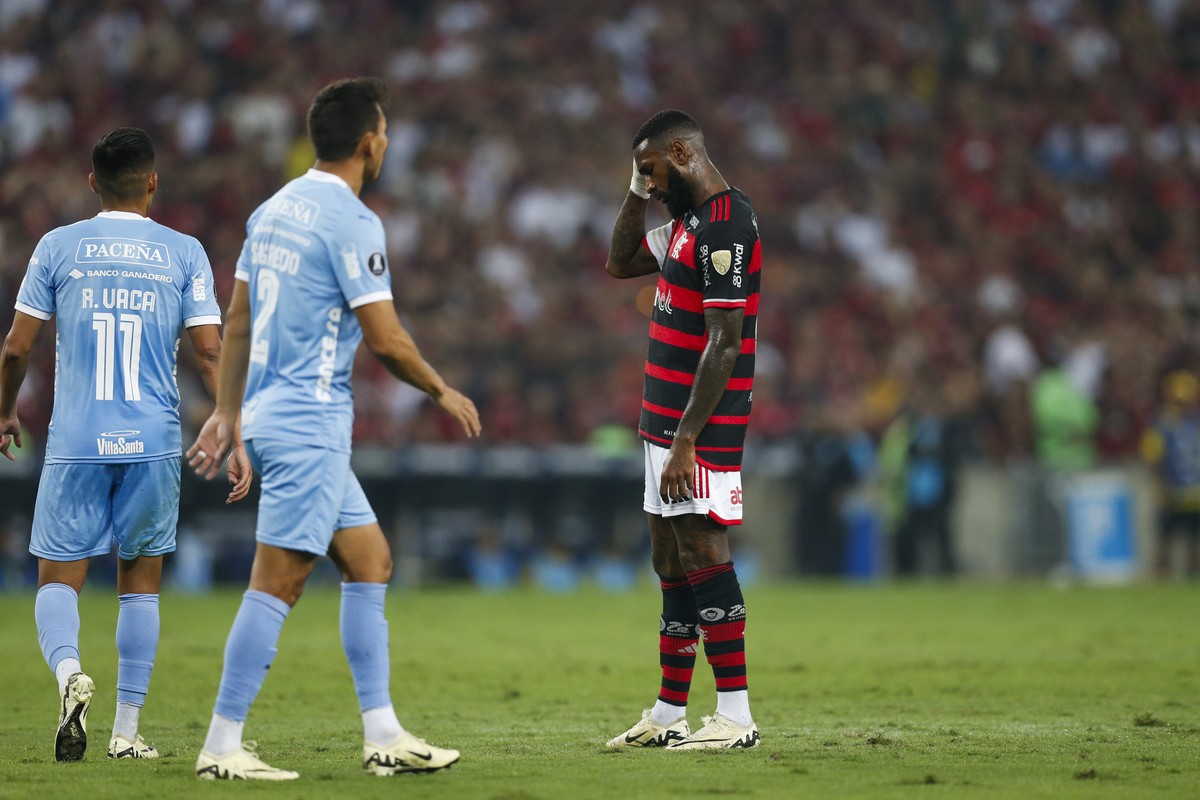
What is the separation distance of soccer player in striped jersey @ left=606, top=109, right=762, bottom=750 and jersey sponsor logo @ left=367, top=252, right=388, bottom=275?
1.44 metres

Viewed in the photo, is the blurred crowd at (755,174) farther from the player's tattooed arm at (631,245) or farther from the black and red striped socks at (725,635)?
the black and red striped socks at (725,635)

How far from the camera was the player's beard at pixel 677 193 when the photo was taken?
6.62 metres

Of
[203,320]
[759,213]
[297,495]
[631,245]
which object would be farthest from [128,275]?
[759,213]

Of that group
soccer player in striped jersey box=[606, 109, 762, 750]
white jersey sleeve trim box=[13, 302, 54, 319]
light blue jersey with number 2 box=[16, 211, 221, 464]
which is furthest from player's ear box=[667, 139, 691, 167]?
white jersey sleeve trim box=[13, 302, 54, 319]

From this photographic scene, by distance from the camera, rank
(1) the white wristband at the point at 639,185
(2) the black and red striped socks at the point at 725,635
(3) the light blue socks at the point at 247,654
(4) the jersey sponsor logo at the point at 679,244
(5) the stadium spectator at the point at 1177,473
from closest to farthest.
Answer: (3) the light blue socks at the point at 247,654 < (2) the black and red striped socks at the point at 725,635 < (4) the jersey sponsor logo at the point at 679,244 < (1) the white wristband at the point at 639,185 < (5) the stadium spectator at the point at 1177,473

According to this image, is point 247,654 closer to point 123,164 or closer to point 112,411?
point 112,411

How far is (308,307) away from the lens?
18.2ft

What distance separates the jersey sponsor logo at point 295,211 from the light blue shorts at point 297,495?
2.60 feet

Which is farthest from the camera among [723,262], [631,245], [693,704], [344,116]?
[693,704]

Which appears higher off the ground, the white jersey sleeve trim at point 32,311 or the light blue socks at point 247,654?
the white jersey sleeve trim at point 32,311

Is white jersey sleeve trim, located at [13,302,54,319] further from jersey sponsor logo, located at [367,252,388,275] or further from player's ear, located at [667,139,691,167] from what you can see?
player's ear, located at [667,139,691,167]

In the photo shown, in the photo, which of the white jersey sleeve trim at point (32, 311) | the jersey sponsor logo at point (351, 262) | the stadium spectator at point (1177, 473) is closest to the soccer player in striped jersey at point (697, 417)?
the jersey sponsor logo at point (351, 262)

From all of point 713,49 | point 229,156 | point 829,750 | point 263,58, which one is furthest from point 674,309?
point 713,49

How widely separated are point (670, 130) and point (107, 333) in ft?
8.19
